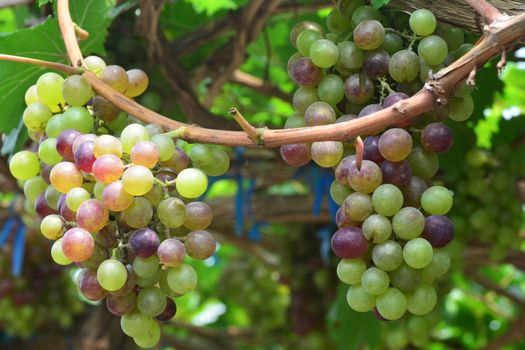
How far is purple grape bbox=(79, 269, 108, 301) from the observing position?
666mm

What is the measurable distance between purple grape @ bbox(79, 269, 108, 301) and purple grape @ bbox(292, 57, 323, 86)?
10.2 inches

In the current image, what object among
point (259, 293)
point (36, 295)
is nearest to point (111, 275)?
point (36, 295)

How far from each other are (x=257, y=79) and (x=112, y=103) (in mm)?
949

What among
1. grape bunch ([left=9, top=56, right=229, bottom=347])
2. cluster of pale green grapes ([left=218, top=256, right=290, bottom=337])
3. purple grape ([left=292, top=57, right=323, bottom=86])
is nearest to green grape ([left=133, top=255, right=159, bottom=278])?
grape bunch ([left=9, top=56, right=229, bottom=347])

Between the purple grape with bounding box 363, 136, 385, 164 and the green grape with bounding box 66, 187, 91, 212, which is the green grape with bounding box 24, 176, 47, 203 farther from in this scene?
the purple grape with bounding box 363, 136, 385, 164

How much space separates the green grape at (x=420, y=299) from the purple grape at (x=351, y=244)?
58 mm

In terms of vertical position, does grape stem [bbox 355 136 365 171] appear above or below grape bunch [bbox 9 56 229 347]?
above

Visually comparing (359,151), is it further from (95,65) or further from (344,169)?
(95,65)

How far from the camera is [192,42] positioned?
1.29 meters

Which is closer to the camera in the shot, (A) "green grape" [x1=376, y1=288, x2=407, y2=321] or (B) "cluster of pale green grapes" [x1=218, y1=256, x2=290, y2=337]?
(A) "green grape" [x1=376, y1=288, x2=407, y2=321]

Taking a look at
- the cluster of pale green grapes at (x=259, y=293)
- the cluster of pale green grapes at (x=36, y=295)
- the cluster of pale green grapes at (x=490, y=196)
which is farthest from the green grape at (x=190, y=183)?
Answer: the cluster of pale green grapes at (x=259, y=293)

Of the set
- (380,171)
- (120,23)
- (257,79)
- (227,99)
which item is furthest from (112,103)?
(257,79)

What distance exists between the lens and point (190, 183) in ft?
2.19

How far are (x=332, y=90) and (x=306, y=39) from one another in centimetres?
6
